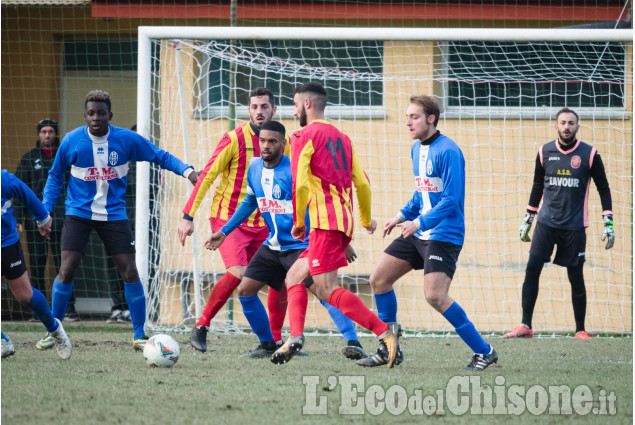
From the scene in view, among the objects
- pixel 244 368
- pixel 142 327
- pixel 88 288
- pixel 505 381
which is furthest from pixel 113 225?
pixel 88 288

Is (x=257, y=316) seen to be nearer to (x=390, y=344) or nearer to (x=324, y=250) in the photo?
(x=324, y=250)

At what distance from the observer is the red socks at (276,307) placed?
6969 millimetres

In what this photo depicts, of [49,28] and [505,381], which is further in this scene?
[49,28]

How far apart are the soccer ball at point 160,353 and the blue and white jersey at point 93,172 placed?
1.35 meters

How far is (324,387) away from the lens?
5215 mm

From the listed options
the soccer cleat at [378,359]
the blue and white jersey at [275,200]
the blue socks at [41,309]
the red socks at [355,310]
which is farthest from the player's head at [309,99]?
the blue socks at [41,309]

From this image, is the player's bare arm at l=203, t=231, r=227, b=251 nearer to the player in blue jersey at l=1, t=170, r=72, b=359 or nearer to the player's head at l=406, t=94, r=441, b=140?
the player in blue jersey at l=1, t=170, r=72, b=359

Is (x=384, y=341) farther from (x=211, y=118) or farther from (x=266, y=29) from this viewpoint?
(x=211, y=118)

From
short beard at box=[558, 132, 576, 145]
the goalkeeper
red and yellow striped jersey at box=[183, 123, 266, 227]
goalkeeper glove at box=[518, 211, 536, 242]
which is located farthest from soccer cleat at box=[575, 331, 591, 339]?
red and yellow striped jersey at box=[183, 123, 266, 227]

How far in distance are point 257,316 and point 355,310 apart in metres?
1.24

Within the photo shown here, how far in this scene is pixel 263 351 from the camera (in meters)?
6.85

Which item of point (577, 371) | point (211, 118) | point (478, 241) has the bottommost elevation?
point (577, 371)

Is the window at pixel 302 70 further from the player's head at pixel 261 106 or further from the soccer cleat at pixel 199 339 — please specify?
the soccer cleat at pixel 199 339

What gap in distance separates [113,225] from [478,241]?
443 centimetres
